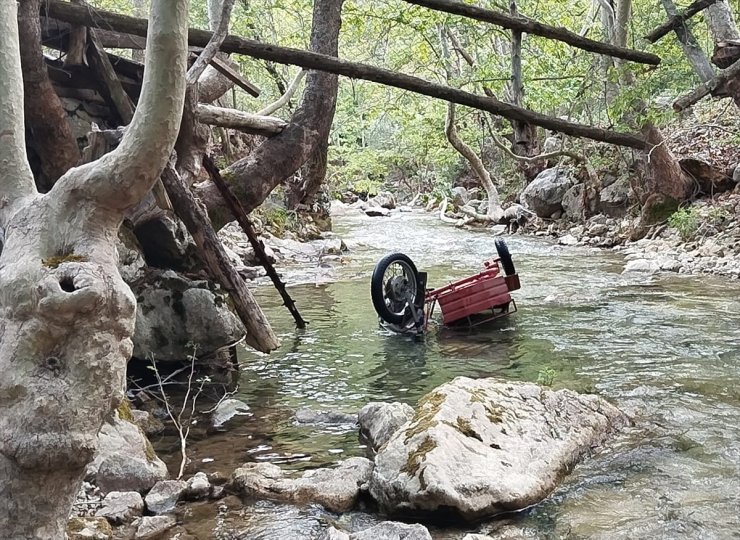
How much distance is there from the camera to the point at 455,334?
9148 mm

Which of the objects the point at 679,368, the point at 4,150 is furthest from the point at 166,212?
the point at 679,368

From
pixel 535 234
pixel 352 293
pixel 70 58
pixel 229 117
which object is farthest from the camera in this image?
pixel 535 234

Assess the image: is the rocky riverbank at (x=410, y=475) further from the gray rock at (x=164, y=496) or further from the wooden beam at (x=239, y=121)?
the wooden beam at (x=239, y=121)

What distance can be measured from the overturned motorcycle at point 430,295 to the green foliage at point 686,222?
6.59 metres

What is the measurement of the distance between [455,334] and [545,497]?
16.9 feet

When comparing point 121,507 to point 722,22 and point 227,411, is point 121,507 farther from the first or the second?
point 722,22

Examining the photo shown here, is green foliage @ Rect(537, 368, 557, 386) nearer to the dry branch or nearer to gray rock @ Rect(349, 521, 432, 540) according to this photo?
gray rock @ Rect(349, 521, 432, 540)

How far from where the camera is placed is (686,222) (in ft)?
45.4

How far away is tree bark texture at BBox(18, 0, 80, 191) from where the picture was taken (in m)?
5.75

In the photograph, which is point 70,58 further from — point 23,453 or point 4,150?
point 23,453

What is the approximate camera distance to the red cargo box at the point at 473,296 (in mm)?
9086

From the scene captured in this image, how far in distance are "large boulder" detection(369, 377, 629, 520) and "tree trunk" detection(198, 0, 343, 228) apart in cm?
455

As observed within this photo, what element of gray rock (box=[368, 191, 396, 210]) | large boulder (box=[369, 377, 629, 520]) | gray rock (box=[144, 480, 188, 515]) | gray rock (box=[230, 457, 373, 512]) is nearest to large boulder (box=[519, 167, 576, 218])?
gray rock (box=[368, 191, 396, 210])

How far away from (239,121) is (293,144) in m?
0.78
